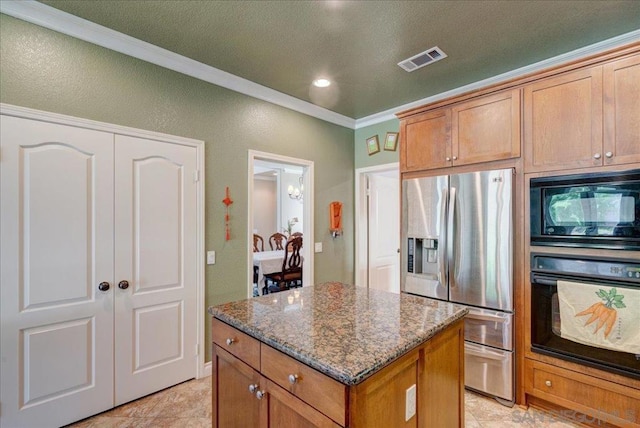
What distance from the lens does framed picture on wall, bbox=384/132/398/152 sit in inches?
146

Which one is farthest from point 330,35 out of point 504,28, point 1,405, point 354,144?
point 1,405

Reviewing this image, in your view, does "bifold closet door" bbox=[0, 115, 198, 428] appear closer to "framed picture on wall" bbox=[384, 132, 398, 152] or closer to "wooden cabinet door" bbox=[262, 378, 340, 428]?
"wooden cabinet door" bbox=[262, 378, 340, 428]

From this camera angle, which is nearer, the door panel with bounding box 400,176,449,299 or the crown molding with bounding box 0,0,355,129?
the crown molding with bounding box 0,0,355,129

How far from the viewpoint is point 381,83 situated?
303 centimetres

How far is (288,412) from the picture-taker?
120cm

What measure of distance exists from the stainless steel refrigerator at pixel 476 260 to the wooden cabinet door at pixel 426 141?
0.68 ft

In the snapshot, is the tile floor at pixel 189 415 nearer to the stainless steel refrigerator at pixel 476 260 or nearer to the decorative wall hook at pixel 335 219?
the stainless steel refrigerator at pixel 476 260

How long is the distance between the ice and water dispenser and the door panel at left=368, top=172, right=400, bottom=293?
4.54 feet

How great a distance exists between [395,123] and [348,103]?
2.11ft

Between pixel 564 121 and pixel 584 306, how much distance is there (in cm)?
122

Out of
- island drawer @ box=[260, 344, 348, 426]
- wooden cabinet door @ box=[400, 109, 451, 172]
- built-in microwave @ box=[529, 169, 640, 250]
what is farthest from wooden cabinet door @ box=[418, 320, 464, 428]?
wooden cabinet door @ box=[400, 109, 451, 172]

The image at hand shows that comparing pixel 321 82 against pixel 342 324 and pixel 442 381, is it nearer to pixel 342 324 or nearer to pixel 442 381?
→ pixel 342 324

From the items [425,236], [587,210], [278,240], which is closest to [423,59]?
[425,236]

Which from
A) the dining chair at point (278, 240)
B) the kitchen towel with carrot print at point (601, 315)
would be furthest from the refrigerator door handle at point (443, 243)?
the dining chair at point (278, 240)
